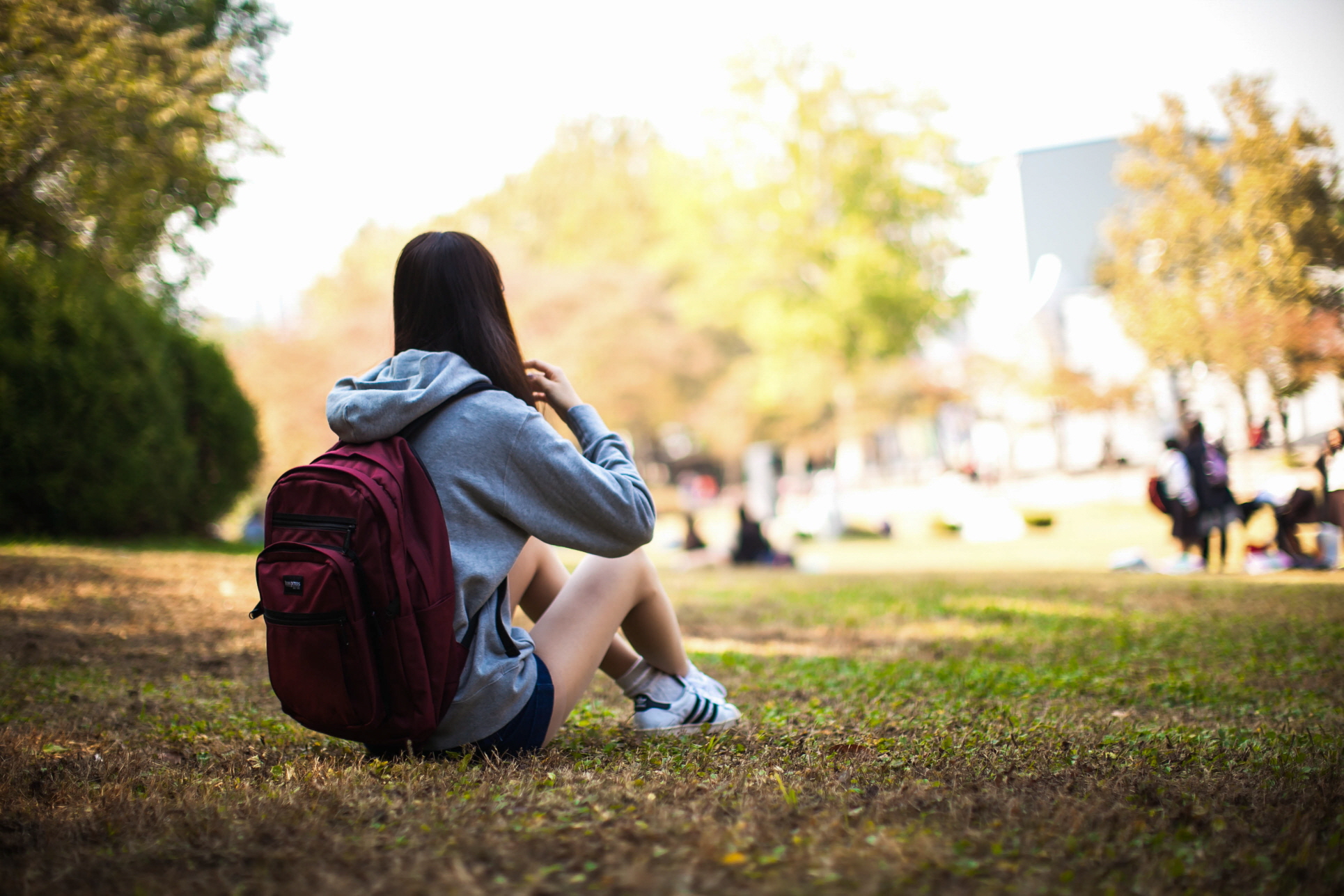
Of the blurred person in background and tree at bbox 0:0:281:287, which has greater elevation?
tree at bbox 0:0:281:287

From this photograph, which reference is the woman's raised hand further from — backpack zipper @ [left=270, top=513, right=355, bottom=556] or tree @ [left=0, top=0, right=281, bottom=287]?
tree @ [left=0, top=0, right=281, bottom=287]

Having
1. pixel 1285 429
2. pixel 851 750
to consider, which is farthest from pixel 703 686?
pixel 1285 429

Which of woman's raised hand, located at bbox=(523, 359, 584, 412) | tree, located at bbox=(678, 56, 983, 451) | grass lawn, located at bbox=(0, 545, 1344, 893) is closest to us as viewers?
grass lawn, located at bbox=(0, 545, 1344, 893)

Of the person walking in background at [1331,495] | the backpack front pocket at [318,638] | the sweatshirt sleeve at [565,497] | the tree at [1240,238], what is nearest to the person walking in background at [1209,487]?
the tree at [1240,238]

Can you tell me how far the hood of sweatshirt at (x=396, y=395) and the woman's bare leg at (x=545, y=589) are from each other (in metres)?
0.68

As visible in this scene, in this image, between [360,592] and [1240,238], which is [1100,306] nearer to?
[1240,238]

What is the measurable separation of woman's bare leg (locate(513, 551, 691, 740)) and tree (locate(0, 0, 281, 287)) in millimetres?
6160

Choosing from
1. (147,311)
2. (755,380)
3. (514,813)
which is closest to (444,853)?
(514,813)

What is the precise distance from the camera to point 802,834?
6.25 ft

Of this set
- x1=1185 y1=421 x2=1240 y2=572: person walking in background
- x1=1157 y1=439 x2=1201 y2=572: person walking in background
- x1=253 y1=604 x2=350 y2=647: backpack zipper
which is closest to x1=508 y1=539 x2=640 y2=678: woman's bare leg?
x1=253 y1=604 x2=350 y2=647: backpack zipper

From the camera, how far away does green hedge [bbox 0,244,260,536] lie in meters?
9.45

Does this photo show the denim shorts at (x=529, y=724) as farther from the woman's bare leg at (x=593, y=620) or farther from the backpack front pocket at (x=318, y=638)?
the backpack front pocket at (x=318, y=638)

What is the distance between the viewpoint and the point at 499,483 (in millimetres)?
2330

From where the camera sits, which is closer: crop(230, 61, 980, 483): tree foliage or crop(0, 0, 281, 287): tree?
crop(0, 0, 281, 287): tree
